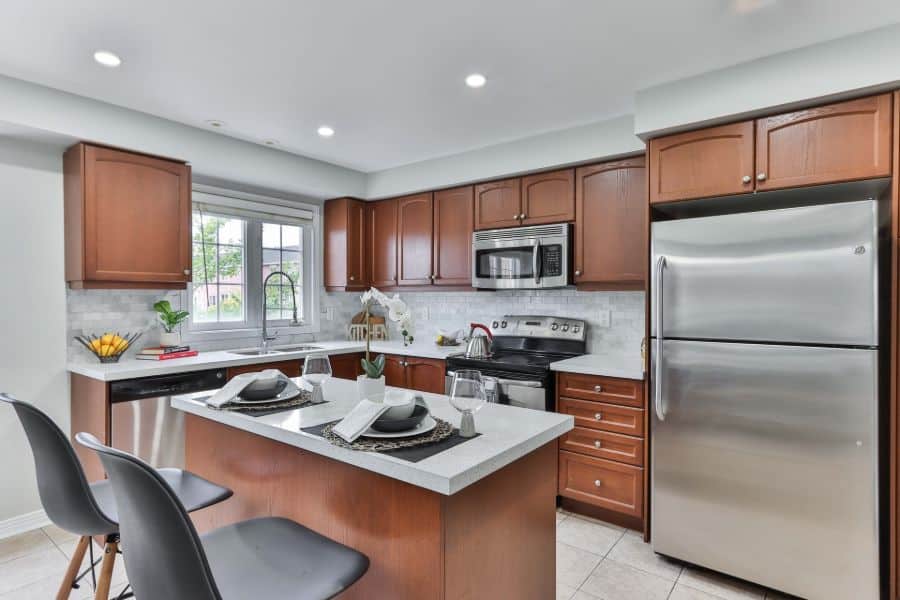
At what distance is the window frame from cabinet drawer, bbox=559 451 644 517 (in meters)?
2.54

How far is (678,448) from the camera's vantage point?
2.39 meters

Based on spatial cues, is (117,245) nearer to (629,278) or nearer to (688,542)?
(629,278)

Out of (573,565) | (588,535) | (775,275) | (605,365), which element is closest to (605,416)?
(605,365)

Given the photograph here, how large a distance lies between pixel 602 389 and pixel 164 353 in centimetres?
273

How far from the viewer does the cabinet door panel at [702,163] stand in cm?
232

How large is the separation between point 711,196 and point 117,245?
3.30 metres

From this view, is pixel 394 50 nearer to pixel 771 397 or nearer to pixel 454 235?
pixel 454 235

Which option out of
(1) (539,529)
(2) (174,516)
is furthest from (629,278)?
(2) (174,516)

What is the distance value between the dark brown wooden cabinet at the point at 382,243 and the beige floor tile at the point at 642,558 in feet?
8.72

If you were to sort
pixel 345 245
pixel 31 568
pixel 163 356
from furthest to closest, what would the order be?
pixel 345 245, pixel 163 356, pixel 31 568

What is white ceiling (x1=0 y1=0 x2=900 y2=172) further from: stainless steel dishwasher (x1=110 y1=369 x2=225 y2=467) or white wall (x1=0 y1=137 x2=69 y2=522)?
stainless steel dishwasher (x1=110 y1=369 x2=225 y2=467)

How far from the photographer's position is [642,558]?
8.28 feet

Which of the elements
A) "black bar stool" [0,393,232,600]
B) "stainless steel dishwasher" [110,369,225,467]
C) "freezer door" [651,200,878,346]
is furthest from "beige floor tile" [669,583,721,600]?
"stainless steel dishwasher" [110,369,225,467]

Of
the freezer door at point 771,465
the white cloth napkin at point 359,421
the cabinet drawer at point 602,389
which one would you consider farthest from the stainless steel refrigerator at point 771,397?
the white cloth napkin at point 359,421
